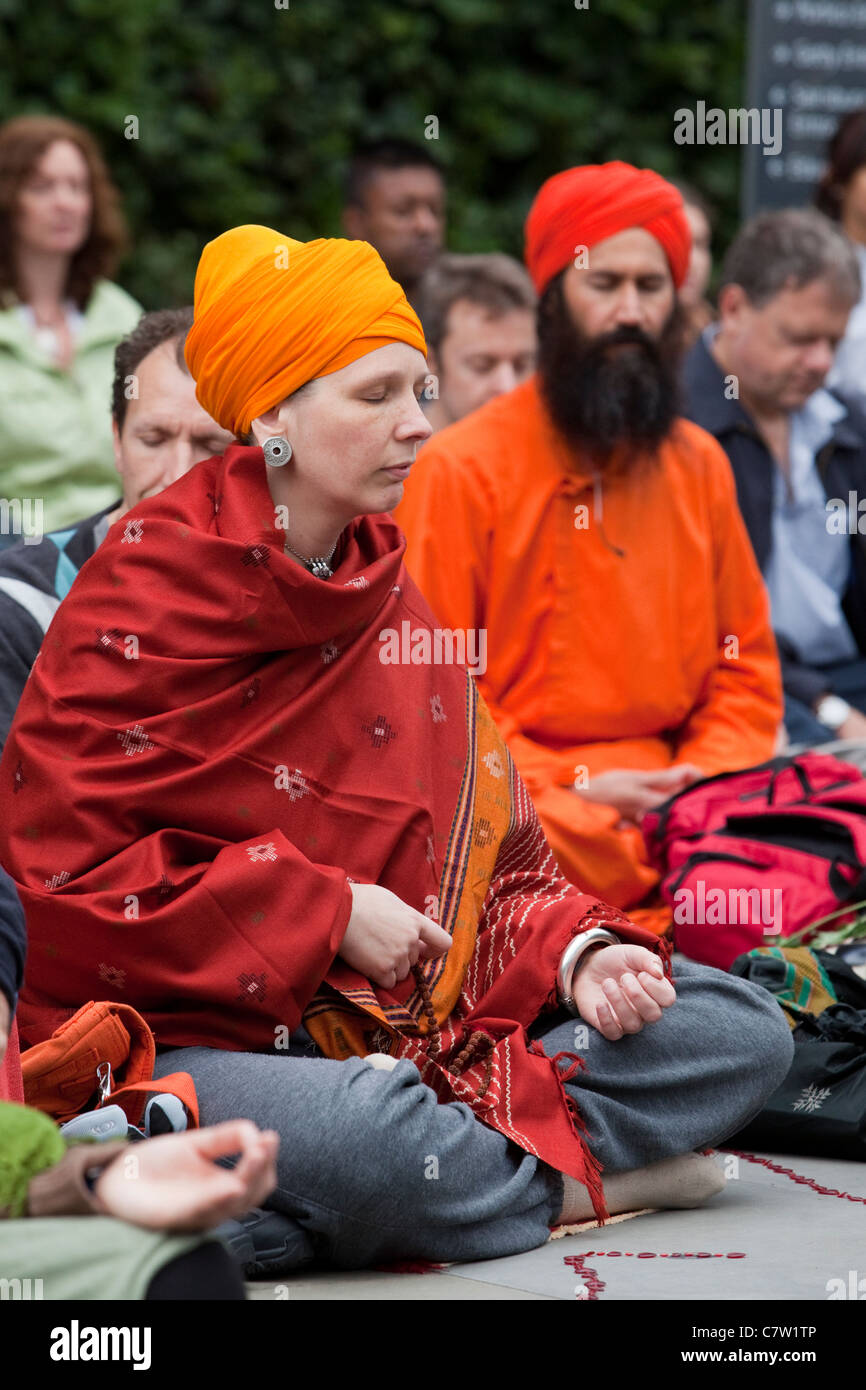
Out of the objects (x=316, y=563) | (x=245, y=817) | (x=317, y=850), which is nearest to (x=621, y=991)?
(x=317, y=850)

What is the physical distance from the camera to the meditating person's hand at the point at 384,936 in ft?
11.1

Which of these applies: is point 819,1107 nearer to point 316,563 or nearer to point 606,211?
point 316,563

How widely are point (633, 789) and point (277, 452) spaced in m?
2.02

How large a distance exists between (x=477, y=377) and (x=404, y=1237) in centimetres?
419

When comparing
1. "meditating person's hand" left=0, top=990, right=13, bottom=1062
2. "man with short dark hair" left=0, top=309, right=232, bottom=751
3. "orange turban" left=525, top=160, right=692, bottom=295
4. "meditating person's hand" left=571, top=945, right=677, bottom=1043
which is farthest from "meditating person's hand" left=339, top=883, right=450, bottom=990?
"orange turban" left=525, top=160, right=692, bottom=295

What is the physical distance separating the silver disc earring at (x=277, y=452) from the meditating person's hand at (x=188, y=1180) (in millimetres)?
1564

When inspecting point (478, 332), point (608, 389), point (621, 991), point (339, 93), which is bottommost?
point (621, 991)

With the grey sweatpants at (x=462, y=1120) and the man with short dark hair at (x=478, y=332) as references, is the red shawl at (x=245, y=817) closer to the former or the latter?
the grey sweatpants at (x=462, y=1120)

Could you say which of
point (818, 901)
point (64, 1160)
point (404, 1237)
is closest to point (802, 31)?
point (818, 901)

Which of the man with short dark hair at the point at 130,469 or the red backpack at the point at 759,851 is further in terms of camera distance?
the red backpack at the point at 759,851

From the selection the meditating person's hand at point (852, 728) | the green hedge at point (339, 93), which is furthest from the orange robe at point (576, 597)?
the green hedge at point (339, 93)

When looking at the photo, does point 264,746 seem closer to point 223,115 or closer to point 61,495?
point 61,495

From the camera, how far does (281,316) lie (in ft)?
11.5

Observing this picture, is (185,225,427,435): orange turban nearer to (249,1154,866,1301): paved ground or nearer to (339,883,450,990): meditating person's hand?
(339,883,450,990): meditating person's hand
